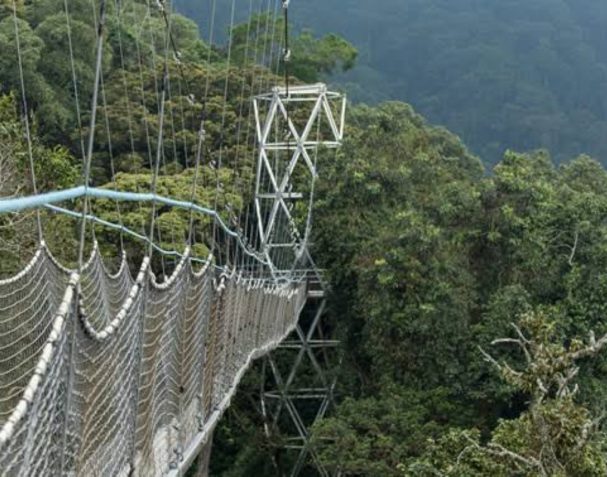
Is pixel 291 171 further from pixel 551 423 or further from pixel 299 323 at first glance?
pixel 551 423

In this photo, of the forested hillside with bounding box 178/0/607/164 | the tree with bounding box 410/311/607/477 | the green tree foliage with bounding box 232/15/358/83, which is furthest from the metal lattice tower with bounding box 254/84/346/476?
the forested hillside with bounding box 178/0/607/164

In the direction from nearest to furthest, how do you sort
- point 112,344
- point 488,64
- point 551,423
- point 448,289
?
point 112,344
point 551,423
point 448,289
point 488,64

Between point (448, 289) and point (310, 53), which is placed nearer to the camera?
point (448, 289)

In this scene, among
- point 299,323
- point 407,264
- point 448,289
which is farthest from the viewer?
point 299,323

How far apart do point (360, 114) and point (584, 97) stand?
23.3m

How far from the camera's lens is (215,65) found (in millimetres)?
16969

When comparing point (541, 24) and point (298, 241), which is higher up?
point (298, 241)

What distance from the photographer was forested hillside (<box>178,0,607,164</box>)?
33.2 metres

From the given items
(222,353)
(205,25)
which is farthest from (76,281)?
(205,25)

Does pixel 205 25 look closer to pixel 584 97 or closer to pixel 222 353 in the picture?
pixel 584 97

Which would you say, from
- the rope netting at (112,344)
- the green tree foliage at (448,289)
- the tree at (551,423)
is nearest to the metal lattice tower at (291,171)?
the green tree foliage at (448,289)

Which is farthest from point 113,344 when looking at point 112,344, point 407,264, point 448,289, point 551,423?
point 407,264

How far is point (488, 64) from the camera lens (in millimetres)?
38281

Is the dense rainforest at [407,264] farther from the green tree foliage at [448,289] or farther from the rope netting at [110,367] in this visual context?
the rope netting at [110,367]
